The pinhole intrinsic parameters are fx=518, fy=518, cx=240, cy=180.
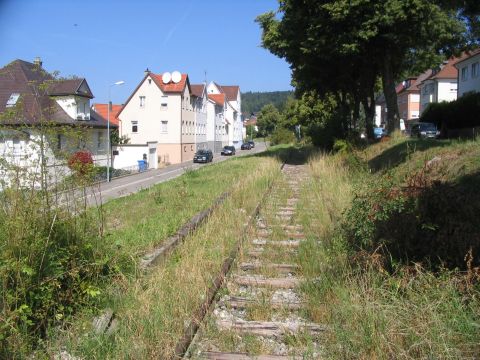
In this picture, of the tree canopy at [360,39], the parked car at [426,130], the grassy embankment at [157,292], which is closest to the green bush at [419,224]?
the grassy embankment at [157,292]

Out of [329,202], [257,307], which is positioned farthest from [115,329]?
[329,202]

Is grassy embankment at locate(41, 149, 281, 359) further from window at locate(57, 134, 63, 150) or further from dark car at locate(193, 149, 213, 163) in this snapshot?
dark car at locate(193, 149, 213, 163)

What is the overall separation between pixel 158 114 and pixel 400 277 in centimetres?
6872

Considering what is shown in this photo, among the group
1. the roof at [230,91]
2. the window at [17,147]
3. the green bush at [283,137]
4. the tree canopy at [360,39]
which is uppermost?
the roof at [230,91]

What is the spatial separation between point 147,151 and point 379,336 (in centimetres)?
5730

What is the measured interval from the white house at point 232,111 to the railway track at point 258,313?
112700mm

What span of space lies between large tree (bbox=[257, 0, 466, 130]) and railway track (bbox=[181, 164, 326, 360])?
17.3 metres

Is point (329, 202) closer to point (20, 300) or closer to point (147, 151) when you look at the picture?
point (20, 300)

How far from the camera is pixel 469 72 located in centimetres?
5291

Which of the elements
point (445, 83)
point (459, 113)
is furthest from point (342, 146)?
point (445, 83)

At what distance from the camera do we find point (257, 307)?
553 centimetres

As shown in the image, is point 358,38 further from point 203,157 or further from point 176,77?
point 176,77

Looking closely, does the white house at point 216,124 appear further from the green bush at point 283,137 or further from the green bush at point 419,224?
the green bush at point 419,224

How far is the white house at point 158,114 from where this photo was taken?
7200 cm
